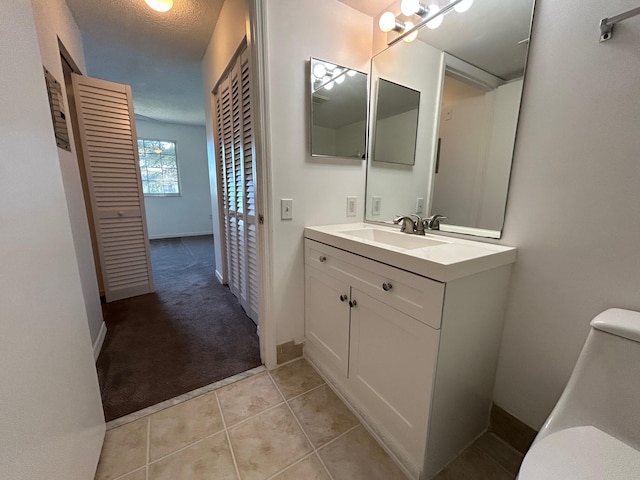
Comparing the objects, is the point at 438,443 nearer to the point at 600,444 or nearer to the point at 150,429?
the point at 600,444

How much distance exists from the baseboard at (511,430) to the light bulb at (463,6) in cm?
184

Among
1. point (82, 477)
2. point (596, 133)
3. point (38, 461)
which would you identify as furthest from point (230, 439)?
point (596, 133)

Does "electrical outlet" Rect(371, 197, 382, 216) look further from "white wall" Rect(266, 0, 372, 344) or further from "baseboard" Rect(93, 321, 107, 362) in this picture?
"baseboard" Rect(93, 321, 107, 362)

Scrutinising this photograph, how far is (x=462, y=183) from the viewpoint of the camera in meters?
1.28

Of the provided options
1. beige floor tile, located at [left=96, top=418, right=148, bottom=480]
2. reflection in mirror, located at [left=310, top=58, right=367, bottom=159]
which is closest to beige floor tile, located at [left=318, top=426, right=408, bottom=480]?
beige floor tile, located at [left=96, top=418, right=148, bottom=480]

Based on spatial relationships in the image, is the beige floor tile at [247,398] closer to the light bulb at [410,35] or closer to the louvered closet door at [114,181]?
the louvered closet door at [114,181]

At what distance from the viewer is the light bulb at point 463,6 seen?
117cm

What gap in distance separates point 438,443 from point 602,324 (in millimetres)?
700

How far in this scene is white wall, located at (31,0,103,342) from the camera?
4.85ft

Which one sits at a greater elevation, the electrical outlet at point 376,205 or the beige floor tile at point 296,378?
the electrical outlet at point 376,205

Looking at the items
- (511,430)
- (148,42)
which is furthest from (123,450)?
(148,42)

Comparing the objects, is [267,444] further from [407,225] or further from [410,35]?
[410,35]

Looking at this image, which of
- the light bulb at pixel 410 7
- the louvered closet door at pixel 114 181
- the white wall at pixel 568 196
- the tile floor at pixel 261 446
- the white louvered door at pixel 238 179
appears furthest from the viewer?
the louvered closet door at pixel 114 181

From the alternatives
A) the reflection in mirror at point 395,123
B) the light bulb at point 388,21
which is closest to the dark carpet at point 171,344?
the reflection in mirror at point 395,123
